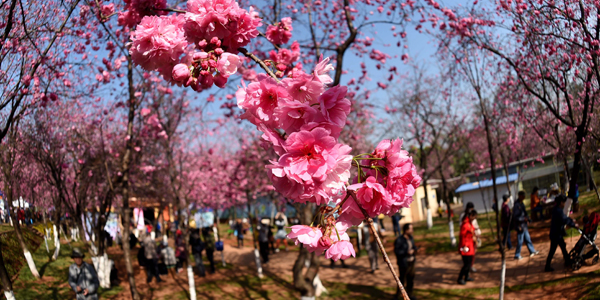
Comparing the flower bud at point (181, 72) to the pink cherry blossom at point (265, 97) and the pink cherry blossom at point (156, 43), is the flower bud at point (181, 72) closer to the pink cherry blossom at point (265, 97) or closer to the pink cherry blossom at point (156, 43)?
the pink cherry blossom at point (156, 43)

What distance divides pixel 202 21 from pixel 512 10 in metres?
6.39

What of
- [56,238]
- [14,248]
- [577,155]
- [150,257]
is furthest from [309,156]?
[150,257]

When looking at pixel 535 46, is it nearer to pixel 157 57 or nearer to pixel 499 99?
pixel 499 99

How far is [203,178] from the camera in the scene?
91.2 feet

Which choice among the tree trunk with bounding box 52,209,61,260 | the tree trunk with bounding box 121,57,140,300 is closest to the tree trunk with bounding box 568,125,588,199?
the tree trunk with bounding box 121,57,140,300

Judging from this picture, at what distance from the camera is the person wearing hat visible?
7160 mm

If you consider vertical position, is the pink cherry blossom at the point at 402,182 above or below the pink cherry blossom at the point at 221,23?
below

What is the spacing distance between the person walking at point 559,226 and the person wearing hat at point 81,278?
25.6 ft

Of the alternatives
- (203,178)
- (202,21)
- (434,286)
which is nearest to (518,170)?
(434,286)

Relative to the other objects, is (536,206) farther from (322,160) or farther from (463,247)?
(322,160)

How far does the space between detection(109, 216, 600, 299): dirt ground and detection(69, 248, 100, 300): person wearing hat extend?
12.2 ft

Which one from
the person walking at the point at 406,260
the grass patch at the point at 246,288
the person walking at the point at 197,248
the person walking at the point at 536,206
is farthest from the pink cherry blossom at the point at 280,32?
the person walking at the point at 197,248

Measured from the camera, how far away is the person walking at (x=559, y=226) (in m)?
6.11

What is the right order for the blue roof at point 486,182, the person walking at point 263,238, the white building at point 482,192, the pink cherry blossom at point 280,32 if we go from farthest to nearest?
the person walking at point 263,238, the white building at point 482,192, the blue roof at point 486,182, the pink cherry blossom at point 280,32
